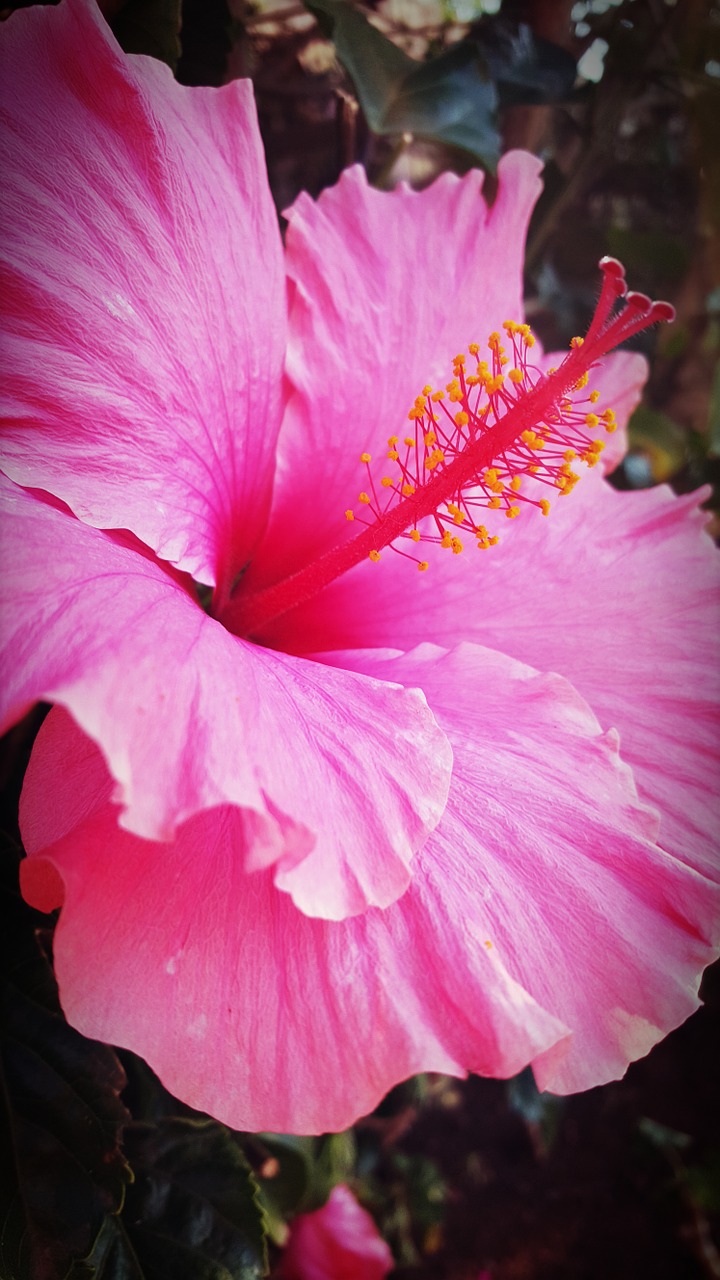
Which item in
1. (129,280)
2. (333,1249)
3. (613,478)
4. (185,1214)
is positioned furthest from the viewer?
(613,478)

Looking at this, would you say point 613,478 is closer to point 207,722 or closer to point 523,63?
point 523,63

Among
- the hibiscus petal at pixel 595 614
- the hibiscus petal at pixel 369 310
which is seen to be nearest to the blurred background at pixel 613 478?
the hibiscus petal at pixel 369 310

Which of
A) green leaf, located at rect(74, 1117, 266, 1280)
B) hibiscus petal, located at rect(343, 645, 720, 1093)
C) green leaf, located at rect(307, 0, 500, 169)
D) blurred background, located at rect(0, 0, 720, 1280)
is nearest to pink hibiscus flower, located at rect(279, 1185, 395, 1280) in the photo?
blurred background, located at rect(0, 0, 720, 1280)

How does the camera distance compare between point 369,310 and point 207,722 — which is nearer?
point 207,722

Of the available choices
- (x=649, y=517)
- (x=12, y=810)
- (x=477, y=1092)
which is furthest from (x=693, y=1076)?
(x=12, y=810)

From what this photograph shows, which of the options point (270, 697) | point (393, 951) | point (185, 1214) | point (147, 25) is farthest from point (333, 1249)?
point (147, 25)

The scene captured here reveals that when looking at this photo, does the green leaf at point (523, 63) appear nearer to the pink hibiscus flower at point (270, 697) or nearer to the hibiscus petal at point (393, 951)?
the pink hibiscus flower at point (270, 697)

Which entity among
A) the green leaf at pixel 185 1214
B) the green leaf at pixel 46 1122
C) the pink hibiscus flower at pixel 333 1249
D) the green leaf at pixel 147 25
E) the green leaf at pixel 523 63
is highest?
the green leaf at pixel 523 63
